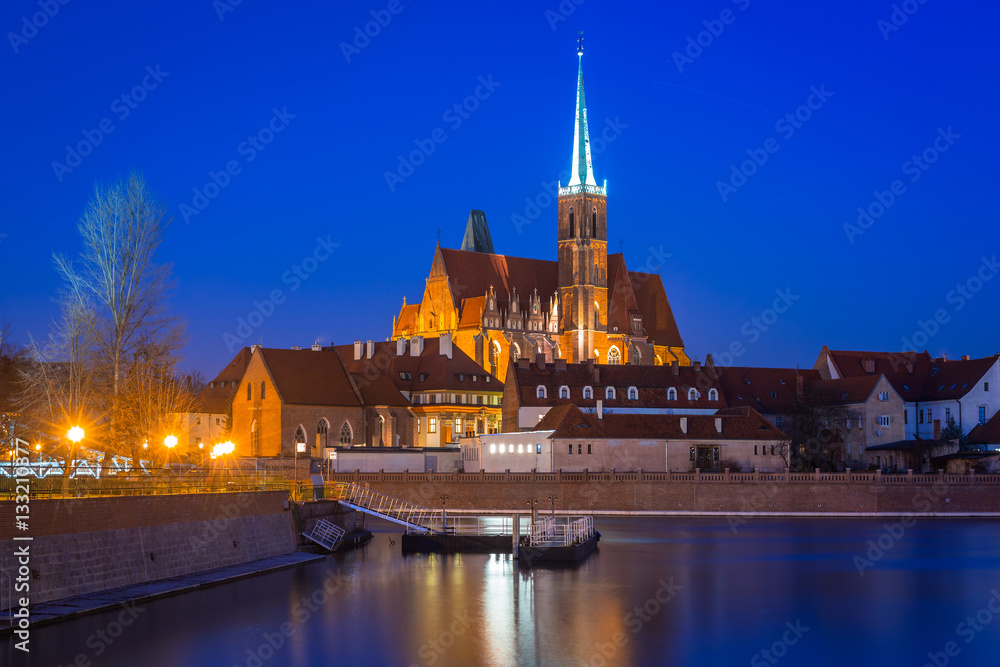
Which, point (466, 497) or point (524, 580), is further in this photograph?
point (466, 497)

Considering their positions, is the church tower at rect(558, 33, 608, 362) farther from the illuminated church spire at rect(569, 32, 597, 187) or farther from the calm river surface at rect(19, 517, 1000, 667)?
the calm river surface at rect(19, 517, 1000, 667)

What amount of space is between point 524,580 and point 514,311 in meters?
91.8

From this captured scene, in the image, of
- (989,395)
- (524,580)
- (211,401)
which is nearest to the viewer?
(524,580)

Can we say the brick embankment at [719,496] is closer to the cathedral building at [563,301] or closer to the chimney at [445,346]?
the chimney at [445,346]

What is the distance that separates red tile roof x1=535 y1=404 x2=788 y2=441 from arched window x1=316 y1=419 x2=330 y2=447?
16.5m

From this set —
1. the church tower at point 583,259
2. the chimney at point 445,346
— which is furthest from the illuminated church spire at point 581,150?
the chimney at point 445,346

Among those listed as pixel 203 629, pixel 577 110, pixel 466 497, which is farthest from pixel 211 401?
pixel 203 629

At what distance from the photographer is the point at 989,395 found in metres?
96.4

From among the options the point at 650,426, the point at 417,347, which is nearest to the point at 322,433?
the point at 417,347

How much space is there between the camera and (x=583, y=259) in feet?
469

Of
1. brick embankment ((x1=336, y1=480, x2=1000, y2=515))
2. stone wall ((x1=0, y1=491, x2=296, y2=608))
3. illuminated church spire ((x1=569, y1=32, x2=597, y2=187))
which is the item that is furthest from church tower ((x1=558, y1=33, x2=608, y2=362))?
stone wall ((x1=0, y1=491, x2=296, y2=608))

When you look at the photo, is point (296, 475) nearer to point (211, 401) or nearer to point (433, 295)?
point (211, 401)

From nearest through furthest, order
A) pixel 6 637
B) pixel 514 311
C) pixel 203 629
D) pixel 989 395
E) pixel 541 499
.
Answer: pixel 6 637
pixel 203 629
pixel 541 499
pixel 989 395
pixel 514 311

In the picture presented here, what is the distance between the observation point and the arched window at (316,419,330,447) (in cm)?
9219
